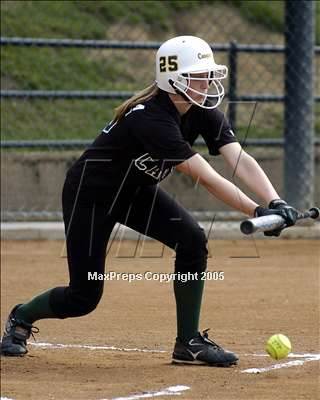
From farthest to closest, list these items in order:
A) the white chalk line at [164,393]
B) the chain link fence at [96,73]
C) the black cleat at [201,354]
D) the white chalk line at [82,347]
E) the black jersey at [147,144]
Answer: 1. the chain link fence at [96,73]
2. the white chalk line at [82,347]
3. the black cleat at [201,354]
4. the black jersey at [147,144]
5. the white chalk line at [164,393]

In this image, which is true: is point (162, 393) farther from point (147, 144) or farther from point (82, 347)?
point (82, 347)

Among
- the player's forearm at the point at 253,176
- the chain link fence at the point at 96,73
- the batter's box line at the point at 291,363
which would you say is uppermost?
the chain link fence at the point at 96,73

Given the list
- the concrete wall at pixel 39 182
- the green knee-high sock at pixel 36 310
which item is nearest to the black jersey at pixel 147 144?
the green knee-high sock at pixel 36 310

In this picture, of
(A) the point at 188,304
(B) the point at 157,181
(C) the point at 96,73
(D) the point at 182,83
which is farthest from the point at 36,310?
(C) the point at 96,73

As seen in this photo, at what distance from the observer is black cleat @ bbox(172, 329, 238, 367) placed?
5816 mm

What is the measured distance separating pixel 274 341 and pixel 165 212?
0.89 m

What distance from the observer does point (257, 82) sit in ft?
47.7

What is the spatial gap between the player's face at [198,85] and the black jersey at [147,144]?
0.13m

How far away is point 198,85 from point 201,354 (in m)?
1.43

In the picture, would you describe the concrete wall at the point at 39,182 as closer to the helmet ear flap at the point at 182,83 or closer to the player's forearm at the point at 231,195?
the helmet ear flap at the point at 182,83

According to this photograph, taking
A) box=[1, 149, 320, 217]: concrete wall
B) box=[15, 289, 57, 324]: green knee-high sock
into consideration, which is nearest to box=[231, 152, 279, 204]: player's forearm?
box=[15, 289, 57, 324]: green knee-high sock

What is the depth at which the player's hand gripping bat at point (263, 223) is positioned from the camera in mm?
4770

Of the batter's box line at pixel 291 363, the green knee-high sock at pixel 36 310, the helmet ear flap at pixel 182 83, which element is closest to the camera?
the helmet ear flap at pixel 182 83

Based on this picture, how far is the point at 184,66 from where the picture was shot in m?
5.62
